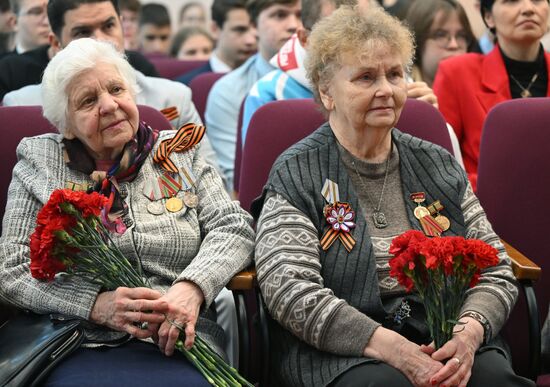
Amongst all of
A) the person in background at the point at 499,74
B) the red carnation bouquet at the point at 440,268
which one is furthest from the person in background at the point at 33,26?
the red carnation bouquet at the point at 440,268

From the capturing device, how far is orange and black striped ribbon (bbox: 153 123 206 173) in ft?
9.81

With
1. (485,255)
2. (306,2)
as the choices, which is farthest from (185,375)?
(306,2)

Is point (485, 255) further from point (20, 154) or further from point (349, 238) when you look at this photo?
point (20, 154)

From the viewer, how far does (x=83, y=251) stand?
2.61m

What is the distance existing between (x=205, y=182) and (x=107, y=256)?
51 cm

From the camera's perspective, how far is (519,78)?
4.10 meters

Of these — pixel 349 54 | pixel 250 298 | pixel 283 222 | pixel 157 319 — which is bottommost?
pixel 250 298

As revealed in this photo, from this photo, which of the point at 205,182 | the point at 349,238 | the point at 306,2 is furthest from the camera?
the point at 306,2

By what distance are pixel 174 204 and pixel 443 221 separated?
0.78 meters

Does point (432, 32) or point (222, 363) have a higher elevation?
point (432, 32)

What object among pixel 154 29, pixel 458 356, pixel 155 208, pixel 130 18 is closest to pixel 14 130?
pixel 155 208

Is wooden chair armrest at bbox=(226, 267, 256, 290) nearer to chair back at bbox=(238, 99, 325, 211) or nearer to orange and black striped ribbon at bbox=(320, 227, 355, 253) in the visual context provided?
orange and black striped ribbon at bbox=(320, 227, 355, 253)

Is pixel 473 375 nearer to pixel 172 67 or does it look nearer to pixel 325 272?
pixel 325 272

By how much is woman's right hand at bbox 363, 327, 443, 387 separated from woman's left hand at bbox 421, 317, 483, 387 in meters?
0.02
